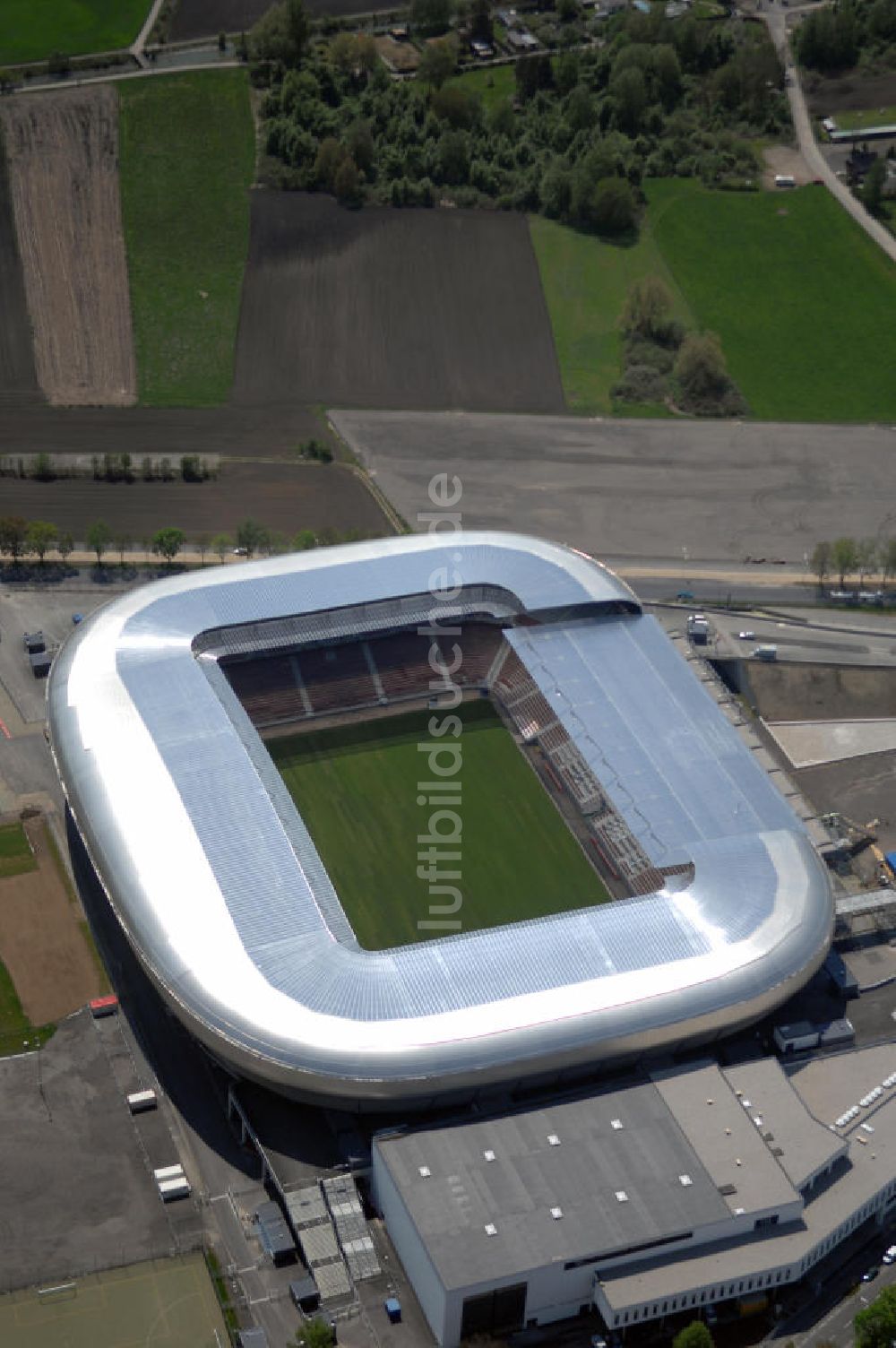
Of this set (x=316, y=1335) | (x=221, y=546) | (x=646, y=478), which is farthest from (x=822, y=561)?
(x=316, y=1335)

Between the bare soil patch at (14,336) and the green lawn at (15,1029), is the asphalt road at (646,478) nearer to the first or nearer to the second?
the bare soil patch at (14,336)

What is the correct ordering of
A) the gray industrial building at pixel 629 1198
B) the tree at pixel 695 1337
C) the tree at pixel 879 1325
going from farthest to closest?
the gray industrial building at pixel 629 1198
the tree at pixel 879 1325
the tree at pixel 695 1337

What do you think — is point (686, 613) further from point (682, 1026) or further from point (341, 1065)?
point (341, 1065)

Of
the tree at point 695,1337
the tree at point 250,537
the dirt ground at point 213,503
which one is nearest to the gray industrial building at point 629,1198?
the tree at point 695,1337

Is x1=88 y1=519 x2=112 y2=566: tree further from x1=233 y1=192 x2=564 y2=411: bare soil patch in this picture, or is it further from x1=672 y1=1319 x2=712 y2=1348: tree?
x1=672 y1=1319 x2=712 y2=1348: tree

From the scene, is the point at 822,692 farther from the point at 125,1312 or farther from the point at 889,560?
the point at 125,1312

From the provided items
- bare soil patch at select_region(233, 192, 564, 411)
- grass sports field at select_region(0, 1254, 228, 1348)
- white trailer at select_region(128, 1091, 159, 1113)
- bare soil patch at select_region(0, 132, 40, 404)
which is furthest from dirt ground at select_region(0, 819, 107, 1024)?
bare soil patch at select_region(233, 192, 564, 411)

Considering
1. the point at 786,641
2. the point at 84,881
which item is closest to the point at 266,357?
the point at 786,641
